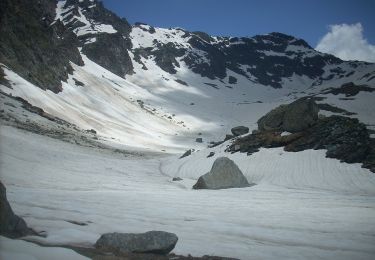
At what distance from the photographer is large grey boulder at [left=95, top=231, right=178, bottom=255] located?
711 centimetres

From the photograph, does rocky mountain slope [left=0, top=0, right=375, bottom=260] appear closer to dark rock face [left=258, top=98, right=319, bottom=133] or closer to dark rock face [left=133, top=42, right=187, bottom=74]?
dark rock face [left=258, top=98, right=319, bottom=133]

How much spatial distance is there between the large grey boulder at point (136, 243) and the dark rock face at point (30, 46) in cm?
5614

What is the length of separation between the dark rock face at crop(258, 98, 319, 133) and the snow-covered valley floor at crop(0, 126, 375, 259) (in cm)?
686

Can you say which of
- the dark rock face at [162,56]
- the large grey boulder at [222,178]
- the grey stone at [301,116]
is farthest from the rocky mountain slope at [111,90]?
the large grey boulder at [222,178]

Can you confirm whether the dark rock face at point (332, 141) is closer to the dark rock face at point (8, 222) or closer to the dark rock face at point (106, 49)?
the dark rock face at point (8, 222)

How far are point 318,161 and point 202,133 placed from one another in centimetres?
6101

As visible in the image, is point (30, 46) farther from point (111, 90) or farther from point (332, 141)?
point (332, 141)

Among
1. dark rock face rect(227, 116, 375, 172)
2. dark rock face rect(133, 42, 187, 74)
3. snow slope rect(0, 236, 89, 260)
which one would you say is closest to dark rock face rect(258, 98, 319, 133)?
dark rock face rect(227, 116, 375, 172)

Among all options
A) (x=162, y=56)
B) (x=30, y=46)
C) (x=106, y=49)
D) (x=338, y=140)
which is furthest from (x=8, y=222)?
(x=162, y=56)

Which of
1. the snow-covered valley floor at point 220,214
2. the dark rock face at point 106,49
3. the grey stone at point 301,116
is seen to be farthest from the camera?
the dark rock face at point 106,49

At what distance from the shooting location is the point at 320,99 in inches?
3179

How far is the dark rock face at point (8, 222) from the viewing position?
6.61m

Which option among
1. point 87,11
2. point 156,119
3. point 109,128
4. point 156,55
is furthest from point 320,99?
point 87,11

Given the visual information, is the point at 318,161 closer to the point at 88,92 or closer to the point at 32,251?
the point at 32,251
